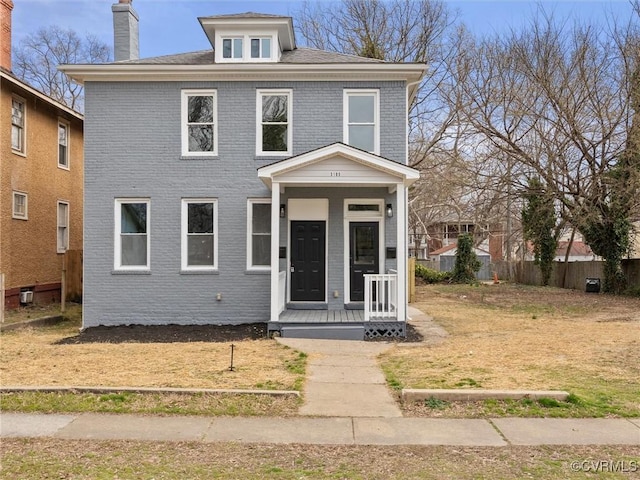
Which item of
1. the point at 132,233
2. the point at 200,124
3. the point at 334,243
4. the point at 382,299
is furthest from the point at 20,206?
the point at 382,299

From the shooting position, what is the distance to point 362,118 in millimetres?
13297

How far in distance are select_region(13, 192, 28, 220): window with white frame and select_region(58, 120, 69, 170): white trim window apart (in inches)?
101

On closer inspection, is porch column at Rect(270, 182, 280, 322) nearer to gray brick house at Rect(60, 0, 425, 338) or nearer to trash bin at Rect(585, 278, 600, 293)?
gray brick house at Rect(60, 0, 425, 338)

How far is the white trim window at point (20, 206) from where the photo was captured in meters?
16.2

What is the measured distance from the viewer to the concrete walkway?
631cm

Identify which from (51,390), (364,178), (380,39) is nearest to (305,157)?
(364,178)

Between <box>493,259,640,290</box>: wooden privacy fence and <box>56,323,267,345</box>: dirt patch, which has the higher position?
<box>493,259,640,290</box>: wooden privacy fence

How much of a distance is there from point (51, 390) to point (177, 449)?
2.58 meters

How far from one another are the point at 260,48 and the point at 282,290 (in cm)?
592

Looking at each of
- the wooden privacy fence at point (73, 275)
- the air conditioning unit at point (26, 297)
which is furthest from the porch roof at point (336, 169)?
the air conditioning unit at point (26, 297)

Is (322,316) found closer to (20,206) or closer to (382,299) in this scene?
(382,299)

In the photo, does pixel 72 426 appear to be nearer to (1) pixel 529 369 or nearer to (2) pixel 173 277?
(1) pixel 529 369

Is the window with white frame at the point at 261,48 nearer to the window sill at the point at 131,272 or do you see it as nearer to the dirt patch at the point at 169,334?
the window sill at the point at 131,272

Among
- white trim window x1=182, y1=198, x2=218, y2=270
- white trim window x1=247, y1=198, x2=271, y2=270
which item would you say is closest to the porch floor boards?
white trim window x1=247, y1=198, x2=271, y2=270
